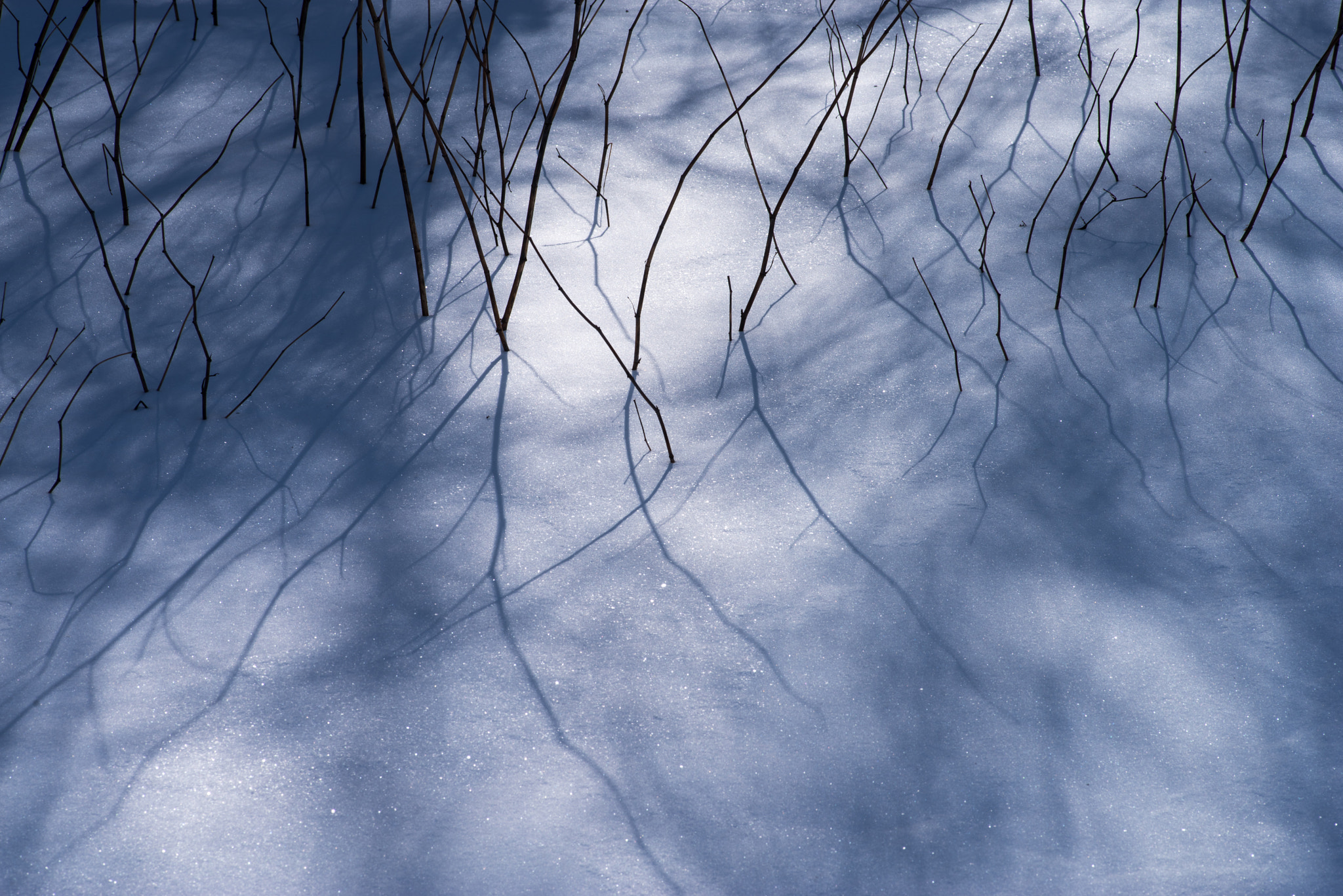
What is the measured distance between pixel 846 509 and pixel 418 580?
1.72 feet

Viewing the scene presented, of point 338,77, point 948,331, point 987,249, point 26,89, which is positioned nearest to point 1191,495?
point 948,331

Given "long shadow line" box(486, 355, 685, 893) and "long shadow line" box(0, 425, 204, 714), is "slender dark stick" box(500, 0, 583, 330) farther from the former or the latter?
"long shadow line" box(0, 425, 204, 714)

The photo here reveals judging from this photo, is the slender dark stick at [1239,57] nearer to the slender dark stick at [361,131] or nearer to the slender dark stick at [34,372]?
the slender dark stick at [361,131]

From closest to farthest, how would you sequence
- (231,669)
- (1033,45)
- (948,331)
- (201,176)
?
(231,669) < (948,331) < (201,176) < (1033,45)

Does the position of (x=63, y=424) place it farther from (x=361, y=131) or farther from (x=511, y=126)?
(x=511, y=126)

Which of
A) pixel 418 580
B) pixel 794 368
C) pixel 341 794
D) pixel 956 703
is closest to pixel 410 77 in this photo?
pixel 794 368

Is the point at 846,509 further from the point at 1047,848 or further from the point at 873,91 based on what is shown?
the point at 873,91

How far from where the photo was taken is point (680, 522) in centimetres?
117

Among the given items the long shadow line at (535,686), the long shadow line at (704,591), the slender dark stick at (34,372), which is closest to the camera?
the long shadow line at (535,686)

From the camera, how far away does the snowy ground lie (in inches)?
35.4

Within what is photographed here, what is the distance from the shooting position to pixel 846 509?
3.87 feet

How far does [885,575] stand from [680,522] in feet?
0.83

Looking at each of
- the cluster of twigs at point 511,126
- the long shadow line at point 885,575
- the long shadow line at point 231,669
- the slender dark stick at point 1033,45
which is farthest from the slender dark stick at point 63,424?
the slender dark stick at point 1033,45

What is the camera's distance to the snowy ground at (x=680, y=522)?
35.4 inches
